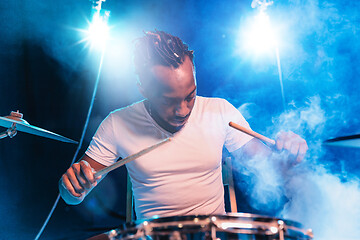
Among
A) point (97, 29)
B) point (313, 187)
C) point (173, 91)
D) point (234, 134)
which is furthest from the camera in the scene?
point (97, 29)

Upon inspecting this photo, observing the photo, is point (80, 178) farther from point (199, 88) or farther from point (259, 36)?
point (259, 36)

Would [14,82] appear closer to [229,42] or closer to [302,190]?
[229,42]

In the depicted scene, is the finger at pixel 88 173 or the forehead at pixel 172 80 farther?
the forehead at pixel 172 80

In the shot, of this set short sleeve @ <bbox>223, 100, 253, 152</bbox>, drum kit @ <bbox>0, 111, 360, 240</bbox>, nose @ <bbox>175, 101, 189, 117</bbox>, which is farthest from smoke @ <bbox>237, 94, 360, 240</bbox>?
drum kit @ <bbox>0, 111, 360, 240</bbox>

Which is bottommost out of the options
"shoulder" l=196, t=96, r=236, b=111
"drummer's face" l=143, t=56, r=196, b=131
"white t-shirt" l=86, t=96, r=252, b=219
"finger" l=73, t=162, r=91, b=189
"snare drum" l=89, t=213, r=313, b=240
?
"snare drum" l=89, t=213, r=313, b=240

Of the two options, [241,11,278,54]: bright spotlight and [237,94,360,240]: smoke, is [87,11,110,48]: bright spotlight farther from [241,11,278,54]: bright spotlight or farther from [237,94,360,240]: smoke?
[237,94,360,240]: smoke

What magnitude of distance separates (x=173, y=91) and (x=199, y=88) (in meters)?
1.15

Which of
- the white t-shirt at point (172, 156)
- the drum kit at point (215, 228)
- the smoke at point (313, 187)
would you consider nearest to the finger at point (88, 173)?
the drum kit at point (215, 228)

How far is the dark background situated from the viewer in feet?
7.17

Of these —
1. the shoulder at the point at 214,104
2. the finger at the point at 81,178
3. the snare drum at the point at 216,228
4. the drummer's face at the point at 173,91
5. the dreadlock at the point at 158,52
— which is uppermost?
the dreadlock at the point at 158,52

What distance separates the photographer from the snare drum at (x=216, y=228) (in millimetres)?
786

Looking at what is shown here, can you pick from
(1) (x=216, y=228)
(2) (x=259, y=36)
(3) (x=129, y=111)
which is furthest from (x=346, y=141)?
(2) (x=259, y=36)

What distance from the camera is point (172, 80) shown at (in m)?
1.45

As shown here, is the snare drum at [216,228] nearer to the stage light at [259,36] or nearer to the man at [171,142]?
the man at [171,142]
